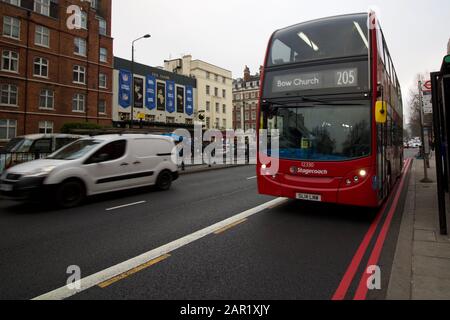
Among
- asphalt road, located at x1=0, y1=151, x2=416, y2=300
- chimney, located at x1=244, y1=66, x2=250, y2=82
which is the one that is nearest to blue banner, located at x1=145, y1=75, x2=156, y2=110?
asphalt road, located at x1=0, y1=151, x2=416, y2=300

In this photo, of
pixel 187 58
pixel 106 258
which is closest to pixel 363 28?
pixel 106 258

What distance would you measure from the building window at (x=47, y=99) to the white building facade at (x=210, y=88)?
2214 centimetres

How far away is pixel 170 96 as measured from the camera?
4275cm

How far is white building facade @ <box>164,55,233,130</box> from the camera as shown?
1964 inches

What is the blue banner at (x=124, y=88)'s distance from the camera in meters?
35.9

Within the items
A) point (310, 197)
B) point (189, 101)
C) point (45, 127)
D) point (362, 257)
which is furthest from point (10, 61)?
point (362, 257)

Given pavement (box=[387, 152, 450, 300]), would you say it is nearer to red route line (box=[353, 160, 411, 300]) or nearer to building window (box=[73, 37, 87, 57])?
red route line (box=[353, 160, 411, 300])

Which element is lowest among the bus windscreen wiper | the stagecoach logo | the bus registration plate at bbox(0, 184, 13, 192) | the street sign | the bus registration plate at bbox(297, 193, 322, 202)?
the bus registration plate at bbox(297, 193, 322, 202)

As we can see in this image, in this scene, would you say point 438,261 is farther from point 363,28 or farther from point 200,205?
point 200,205

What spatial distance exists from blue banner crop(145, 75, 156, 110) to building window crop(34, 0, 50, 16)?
1271 cm

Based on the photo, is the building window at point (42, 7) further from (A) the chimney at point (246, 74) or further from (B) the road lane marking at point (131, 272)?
(A) the chimney at point (246, 74)

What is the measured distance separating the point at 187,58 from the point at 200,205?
47.5 meters

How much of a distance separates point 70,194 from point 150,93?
33.4 metres
